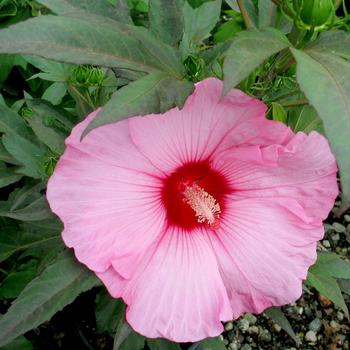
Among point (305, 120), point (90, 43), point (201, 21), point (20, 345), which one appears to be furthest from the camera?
point (20, 345)

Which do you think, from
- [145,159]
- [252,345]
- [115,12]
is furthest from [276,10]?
[252,345]

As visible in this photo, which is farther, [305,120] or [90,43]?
[305,120]

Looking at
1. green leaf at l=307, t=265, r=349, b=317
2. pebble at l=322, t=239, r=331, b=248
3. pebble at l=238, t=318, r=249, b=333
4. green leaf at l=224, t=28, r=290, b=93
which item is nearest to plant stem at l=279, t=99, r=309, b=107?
Answer: green leaf at l=224, t=28, r=290, b=93

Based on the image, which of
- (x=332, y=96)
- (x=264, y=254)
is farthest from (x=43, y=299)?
(x=332, y=96)

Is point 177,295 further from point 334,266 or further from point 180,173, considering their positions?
point 334,266

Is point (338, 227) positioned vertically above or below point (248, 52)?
below

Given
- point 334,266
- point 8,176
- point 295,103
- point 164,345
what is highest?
point 295,103

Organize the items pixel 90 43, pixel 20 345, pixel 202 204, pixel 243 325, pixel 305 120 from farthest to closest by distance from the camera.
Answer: pixel 243 325 < pixel 20 345 < pixel 305 120 < pixel 202 204 < pixel 90 43
